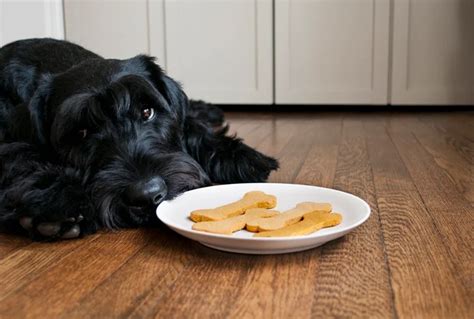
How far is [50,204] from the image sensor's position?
1.29 metres

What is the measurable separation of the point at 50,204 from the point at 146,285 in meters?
0.34

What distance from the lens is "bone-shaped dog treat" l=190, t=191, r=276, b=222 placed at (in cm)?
129

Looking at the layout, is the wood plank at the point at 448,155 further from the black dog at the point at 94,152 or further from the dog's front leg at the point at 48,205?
the dog's front leg at the point at 48,205

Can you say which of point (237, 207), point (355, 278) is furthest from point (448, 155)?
point (355, 278)

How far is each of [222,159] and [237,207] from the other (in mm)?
528

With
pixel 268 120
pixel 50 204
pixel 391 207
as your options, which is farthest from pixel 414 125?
pixel 50 204

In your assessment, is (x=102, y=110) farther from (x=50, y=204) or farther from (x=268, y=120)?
(x=268, y=120)

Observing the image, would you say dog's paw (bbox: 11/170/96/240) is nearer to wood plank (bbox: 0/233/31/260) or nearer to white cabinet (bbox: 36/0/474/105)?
wood plank (bbox: 0/233/31/260)

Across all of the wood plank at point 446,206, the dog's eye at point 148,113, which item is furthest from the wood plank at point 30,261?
the wood plank at point 446,206

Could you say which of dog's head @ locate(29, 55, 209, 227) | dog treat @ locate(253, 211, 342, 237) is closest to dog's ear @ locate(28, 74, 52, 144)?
dog's head @ locate(29, 55, 209, 227)

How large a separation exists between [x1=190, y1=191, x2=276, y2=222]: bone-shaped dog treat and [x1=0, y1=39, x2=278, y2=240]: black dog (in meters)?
0.12

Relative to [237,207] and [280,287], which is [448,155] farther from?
[280,287]

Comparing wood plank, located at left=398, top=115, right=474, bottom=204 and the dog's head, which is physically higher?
the dog's head

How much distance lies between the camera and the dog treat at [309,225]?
3.83ft
